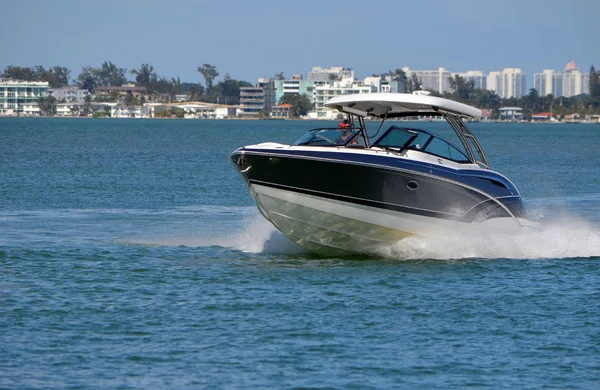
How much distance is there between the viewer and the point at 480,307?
17766 mm

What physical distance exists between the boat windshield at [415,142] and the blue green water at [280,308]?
178 centimetres

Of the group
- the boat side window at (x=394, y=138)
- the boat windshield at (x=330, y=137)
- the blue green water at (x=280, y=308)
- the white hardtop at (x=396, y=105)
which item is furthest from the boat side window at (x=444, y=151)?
the blue green water at (x=280, y=308)

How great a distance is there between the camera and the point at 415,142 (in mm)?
20531

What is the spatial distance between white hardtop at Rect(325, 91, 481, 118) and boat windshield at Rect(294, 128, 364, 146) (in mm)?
662

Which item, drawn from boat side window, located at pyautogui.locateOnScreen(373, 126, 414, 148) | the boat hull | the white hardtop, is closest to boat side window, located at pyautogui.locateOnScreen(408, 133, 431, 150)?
boat side window, located at pyautogui.locateOnScreen(373, 126, 414, 148)

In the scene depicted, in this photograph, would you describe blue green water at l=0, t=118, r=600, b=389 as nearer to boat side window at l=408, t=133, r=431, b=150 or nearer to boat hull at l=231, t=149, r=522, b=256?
boat hull at l=231, t=149, r=522, b=256

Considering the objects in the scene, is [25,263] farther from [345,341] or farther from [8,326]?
[345,341]

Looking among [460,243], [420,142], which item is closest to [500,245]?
[460,243]

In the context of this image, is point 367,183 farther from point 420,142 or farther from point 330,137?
point 420,142

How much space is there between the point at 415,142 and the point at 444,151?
0.67 metres

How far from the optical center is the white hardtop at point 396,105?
20.7 meters

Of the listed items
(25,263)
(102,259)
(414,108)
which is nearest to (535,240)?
(414,108)

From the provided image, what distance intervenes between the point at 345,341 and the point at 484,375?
2.26 m

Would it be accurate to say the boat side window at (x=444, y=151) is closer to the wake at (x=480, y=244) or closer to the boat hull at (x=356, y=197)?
the boat hull at (x=356, y=197)
